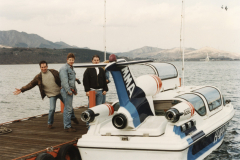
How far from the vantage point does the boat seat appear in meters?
4.90

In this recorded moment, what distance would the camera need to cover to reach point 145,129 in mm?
4949

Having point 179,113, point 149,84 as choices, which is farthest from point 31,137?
point 179,113

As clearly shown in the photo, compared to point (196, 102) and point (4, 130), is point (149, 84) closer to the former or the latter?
point (196, 102)

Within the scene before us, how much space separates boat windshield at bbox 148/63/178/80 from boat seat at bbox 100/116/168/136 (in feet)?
8.49

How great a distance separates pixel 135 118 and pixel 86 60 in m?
93.2

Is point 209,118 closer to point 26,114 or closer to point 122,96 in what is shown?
point 122,96

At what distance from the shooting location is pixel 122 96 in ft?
16.6

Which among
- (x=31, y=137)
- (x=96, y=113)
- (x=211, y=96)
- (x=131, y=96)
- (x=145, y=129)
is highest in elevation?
(x=131, y=96)

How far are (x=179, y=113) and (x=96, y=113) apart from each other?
1.60 meters

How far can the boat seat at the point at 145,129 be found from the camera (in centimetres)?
490

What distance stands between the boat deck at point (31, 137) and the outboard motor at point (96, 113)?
833 millimetres

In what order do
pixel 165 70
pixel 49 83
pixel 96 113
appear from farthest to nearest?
1. pixel 165 70
2. pixel 49 83
3. pixel 96 113

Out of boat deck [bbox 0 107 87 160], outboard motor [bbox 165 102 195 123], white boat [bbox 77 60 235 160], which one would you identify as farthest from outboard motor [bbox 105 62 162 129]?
boat deck [bbox 0 107 87 160]

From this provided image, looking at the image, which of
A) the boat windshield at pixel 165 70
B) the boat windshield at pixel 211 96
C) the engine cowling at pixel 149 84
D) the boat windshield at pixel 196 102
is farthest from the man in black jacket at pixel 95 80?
the boat windshield at pixel 211 96
